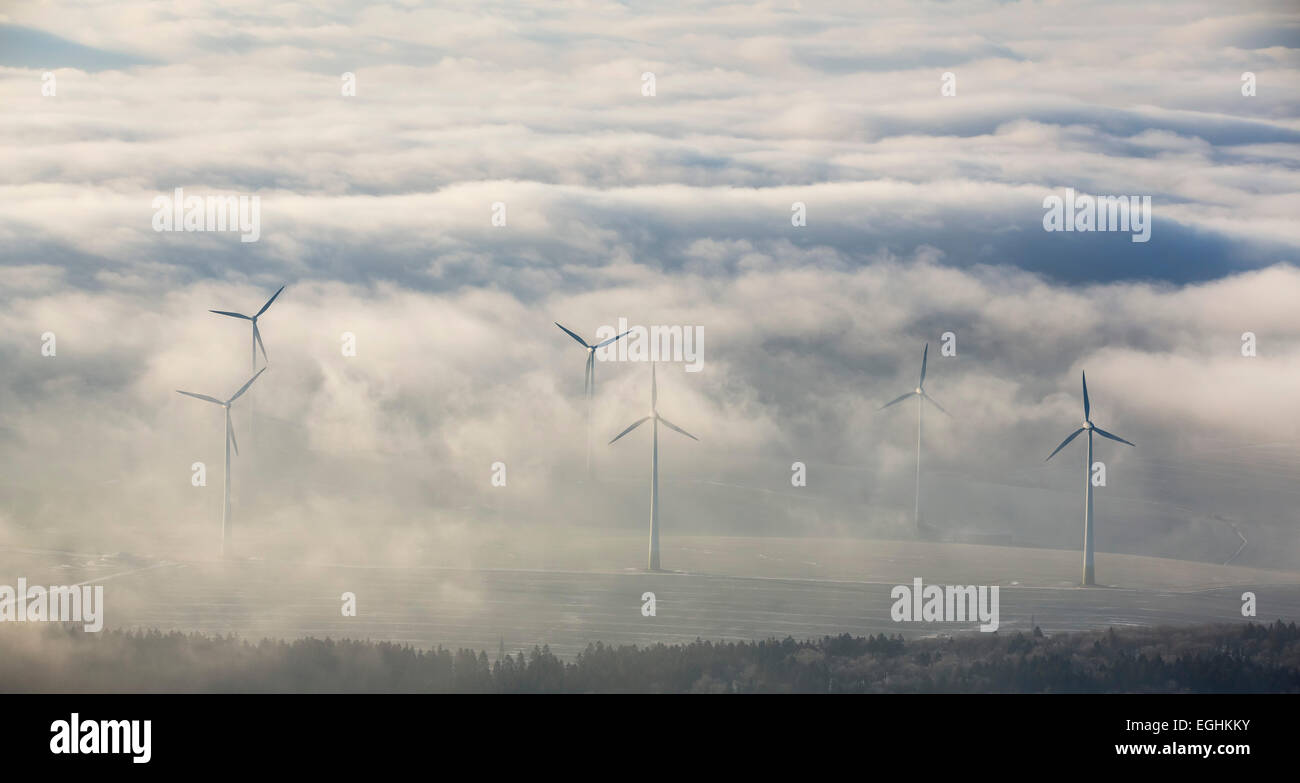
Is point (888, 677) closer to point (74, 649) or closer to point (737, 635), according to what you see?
point (737, 635)
